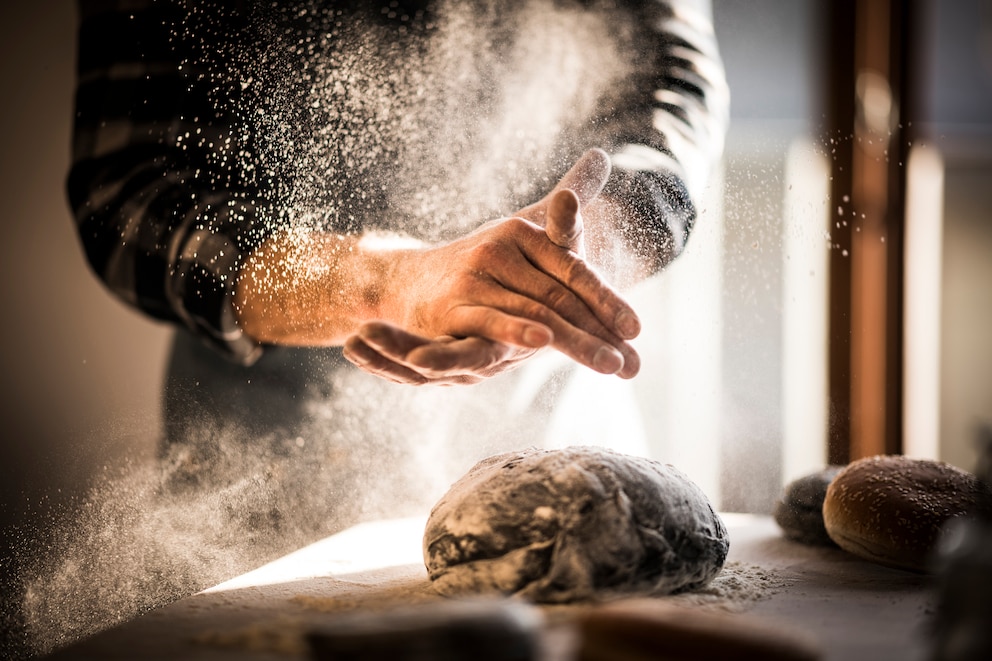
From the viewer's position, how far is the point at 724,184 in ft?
4.33

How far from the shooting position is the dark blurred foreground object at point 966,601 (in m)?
0.55

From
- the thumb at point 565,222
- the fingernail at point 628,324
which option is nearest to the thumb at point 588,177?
the thumb at point 565,222

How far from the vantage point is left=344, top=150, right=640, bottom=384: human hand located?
1062 millimetres

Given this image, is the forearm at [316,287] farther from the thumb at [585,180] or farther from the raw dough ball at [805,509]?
the raw dough ball at [805,509]

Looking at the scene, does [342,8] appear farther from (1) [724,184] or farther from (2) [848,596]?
(2) [848,596]

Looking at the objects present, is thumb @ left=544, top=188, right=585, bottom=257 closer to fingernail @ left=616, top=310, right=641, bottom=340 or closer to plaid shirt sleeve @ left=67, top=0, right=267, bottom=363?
fingernail @ left=616, top=310, right=641, bottom=340

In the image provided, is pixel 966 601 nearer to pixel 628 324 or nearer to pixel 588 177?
pixel 628 324

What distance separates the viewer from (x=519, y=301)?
3.75 feet

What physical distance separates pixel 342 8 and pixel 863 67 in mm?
1195

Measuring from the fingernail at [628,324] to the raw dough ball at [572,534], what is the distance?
220mm

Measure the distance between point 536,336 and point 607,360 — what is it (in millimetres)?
154

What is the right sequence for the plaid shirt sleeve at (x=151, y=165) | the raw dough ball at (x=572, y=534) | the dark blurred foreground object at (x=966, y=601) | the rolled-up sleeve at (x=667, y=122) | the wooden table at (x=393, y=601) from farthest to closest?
the rolled-up sleeve at (x=667, y=122) < the plaid shirt sleeve at (x=151, y=165) < the raw dough ball at (x=572, y=534) < the wooden table at (x=393, y=601) < the dark blurred foreground object at (x=966, y=601)

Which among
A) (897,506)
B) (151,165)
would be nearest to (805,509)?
(897,506)

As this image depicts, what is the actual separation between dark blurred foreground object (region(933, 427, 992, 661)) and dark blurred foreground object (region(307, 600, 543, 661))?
1.05 feet
